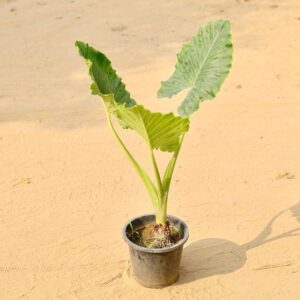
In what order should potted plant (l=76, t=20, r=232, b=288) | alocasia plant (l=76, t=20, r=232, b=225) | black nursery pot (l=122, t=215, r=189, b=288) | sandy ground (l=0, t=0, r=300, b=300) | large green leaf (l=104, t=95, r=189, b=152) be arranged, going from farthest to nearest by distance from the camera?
1. sandy ground (l=0, t=0, r=300, b=300)
2. black nursery pot (l=122, t=215, r=189, b=288)
3. potted plant (l=76, t=20, r=232, b=288)
4. alocasia plant (l=76, t=20, r=232, b=225)
5. large green leaf (l=104, t=95, r=189, b=152)

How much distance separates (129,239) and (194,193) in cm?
103

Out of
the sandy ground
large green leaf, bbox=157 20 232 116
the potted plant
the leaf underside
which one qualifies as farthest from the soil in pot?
large green leaf, bbox=157 20 232 116

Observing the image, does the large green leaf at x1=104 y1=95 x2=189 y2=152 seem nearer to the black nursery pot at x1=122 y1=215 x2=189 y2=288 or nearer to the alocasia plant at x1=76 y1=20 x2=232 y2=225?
the alocasia plant at x1=76 y1=20 x2=232 y2=225

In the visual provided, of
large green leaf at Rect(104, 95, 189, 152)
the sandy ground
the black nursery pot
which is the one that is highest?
large green leaf at Rect(104, 95, 189, 152)

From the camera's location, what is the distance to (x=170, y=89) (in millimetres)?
3080

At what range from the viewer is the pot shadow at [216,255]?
3.18 metres

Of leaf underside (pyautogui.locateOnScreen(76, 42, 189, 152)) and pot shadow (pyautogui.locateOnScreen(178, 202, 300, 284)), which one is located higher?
leaf underside (pyautogui.locateOnScreen(76, 42, 189, 152))

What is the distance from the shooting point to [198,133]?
4672 mm

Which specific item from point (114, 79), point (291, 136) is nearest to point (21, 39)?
point (291, 136)

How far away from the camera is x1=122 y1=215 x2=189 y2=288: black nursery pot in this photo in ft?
9.48

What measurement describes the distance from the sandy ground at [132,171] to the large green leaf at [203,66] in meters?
1.00

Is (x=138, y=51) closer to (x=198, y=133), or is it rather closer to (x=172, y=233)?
(x=198, y=133)

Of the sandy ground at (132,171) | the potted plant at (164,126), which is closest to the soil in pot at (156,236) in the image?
the potted plant at (164,126)

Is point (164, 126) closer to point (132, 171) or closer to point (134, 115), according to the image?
point (134, 115)
